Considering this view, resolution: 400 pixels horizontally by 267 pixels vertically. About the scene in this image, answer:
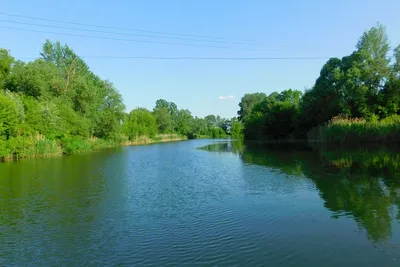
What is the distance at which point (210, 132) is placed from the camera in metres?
152

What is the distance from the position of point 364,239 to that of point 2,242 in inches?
336

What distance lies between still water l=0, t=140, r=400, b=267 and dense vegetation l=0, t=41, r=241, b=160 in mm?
17317

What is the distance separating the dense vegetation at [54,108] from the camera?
31953 millimetres

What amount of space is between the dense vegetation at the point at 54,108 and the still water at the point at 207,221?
56.8ft

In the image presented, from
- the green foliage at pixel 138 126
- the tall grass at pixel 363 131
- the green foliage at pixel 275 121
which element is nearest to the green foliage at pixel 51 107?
the green foliage at pixel 138 126

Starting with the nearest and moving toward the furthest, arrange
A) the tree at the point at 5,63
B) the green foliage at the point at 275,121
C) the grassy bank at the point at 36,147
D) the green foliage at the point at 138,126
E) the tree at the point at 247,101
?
the grassy bank at the point at 36,147 < the tree at the point at 5,63 < the green foliage at the point at 275,121 < the green foliage at the point at 138,126 < the tree at the point at 247,101

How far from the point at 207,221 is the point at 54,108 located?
1351 inches

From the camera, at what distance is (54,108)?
38906 millimetres

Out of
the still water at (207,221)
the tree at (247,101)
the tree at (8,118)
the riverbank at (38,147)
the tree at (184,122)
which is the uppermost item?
the tree at (247,101)

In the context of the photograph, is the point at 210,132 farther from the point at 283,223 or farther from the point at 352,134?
the point at 283,223

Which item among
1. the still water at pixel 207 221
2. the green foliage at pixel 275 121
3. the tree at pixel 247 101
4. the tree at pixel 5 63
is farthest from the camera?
the tree at pixel 247 101

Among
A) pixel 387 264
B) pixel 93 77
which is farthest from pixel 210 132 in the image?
pixel 387 264

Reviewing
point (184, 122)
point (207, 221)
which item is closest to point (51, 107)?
point (207, 221)

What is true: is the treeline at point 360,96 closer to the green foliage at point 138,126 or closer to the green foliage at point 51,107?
the green foliage at point 51,107
